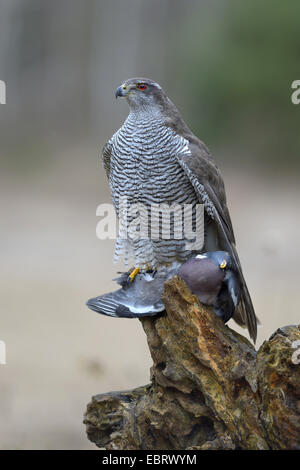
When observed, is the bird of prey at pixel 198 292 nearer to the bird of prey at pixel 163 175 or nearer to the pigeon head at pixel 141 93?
the bird of prey at pixel 163 175

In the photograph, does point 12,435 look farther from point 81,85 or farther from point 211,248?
point 81,85

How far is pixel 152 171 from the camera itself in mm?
4191

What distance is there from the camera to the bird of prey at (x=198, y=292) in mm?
3645

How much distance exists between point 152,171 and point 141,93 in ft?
1.86

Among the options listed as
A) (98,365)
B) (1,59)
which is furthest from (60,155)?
(98,365)

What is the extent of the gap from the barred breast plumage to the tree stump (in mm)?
795

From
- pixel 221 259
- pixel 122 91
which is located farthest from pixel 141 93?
pixel 221 259

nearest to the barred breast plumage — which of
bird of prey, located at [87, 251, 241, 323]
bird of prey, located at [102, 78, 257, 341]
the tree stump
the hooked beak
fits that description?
bird of prey, located at [102, 78, 257, 341]

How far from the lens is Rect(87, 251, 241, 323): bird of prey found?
3645mm

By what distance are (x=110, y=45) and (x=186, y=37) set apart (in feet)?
13.4

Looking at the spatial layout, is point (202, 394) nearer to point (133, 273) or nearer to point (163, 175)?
point (133, 273)

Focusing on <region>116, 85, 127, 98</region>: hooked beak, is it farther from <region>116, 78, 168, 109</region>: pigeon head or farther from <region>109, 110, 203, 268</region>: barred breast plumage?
<region>109, 110, 203, 268</region>: barred breast plumage

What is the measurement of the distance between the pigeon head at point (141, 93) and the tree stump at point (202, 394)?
145 centimetres

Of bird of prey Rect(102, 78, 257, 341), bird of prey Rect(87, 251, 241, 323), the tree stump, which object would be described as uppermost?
bird of prey Rect(102, 78, 257, 341)
